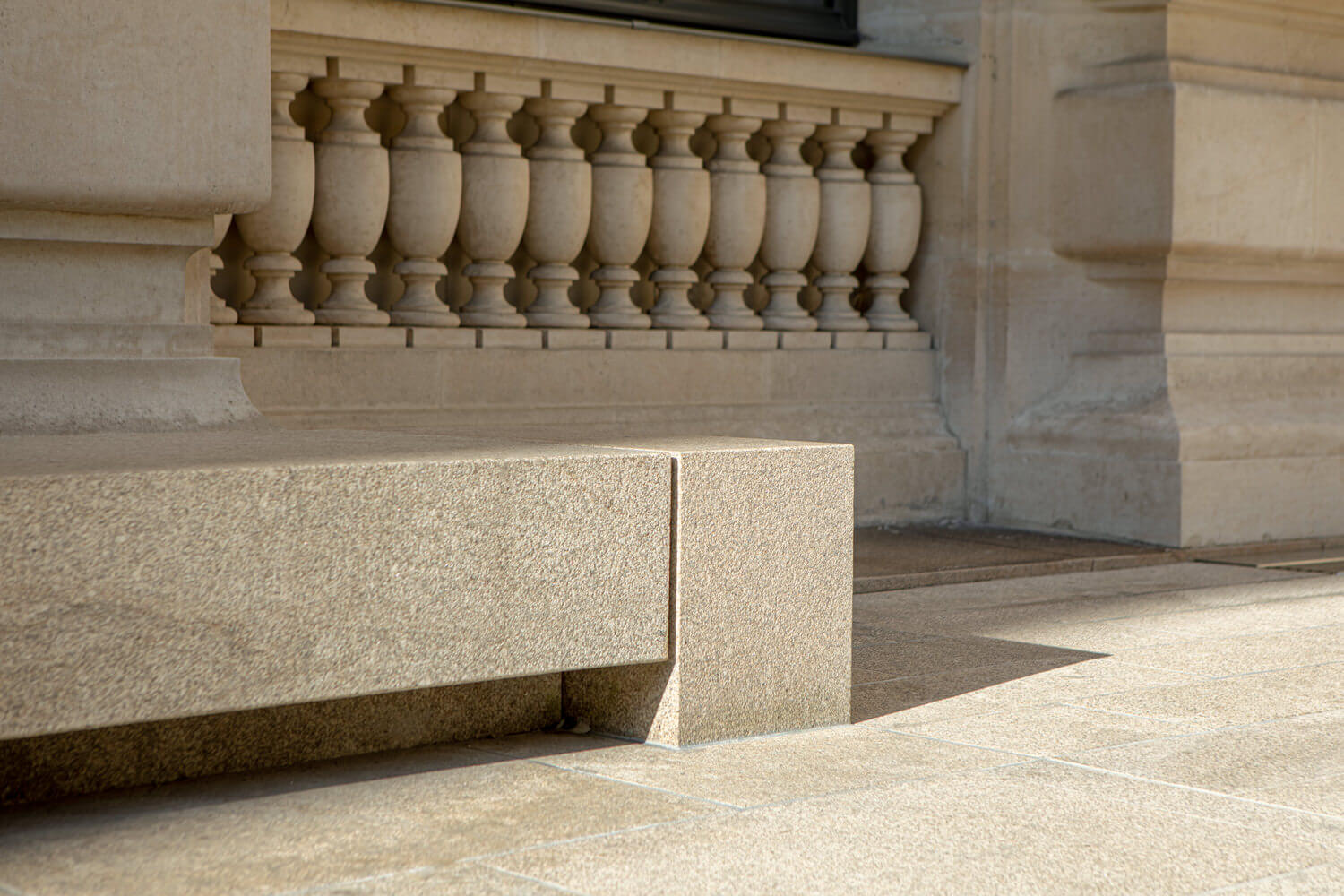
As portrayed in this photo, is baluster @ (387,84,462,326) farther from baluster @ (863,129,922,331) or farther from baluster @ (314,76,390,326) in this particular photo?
baluster @ (863,129,922,331)

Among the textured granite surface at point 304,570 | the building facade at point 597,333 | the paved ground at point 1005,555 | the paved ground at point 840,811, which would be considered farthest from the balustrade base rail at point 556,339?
the paved ground at point 840,811

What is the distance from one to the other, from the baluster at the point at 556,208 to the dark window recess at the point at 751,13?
51 centimetres

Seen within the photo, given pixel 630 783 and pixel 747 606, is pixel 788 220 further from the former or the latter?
pixel 630 783

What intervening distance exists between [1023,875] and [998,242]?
510 centimetres

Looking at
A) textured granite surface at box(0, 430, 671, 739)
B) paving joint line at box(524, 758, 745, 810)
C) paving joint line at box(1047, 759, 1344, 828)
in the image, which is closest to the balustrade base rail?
textured granite surface at box(0, 430, 671, 739)

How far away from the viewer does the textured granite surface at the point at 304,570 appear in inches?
105

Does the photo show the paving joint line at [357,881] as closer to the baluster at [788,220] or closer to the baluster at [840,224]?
the baluster at [788,220]

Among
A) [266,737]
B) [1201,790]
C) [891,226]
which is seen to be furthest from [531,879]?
[891,226]

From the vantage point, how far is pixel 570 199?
6.43m

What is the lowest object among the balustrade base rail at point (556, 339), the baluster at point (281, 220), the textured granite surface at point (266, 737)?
the textured granite surface at point (266, 737)

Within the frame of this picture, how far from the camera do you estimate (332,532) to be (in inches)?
115

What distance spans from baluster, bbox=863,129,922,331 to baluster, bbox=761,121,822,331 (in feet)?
1.13

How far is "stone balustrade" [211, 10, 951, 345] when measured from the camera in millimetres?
5922

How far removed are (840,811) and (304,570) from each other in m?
0.98
